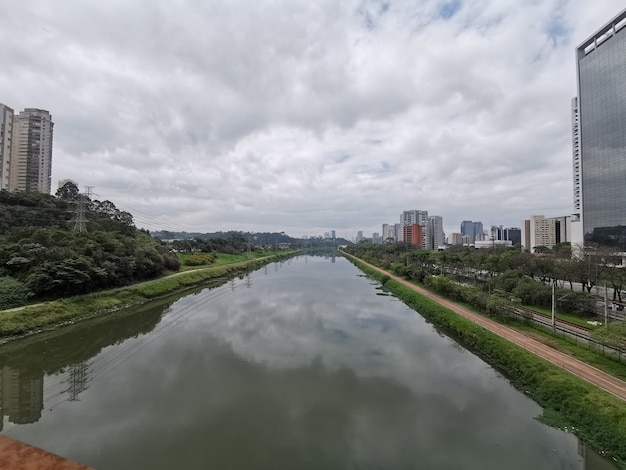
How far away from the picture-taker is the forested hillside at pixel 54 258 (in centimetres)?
1906

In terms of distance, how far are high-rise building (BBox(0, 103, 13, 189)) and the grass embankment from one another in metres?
53.4

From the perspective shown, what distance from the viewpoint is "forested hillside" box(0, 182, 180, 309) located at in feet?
62.5

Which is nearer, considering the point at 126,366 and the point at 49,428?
the point at 49,428

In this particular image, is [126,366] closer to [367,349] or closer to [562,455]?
[367,349]

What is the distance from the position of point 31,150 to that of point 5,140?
11439 millimetres

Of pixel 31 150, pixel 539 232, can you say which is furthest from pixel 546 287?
pixel 31 150

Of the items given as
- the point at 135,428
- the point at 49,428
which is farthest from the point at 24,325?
the point at 135,428

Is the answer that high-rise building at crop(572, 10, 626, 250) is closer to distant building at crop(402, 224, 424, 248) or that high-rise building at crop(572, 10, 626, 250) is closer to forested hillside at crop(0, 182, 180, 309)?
distant building at crop(402, 224, 424, 248)

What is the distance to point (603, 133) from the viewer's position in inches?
1615

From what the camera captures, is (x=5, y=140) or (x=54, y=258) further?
(x=5, y=140)

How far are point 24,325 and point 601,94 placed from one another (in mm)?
60010

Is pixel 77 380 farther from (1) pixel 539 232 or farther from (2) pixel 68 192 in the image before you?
(1) pixel 539 232

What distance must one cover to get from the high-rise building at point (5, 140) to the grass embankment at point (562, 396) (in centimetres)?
5345

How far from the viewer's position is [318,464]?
700 centimetres
